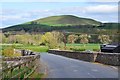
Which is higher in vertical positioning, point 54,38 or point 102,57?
point 54,38

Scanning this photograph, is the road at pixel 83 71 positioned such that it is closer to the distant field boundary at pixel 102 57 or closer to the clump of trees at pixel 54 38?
the distant field boundary at pixel 102 57

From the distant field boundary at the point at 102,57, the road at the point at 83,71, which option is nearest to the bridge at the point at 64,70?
the road at the point at 83,71

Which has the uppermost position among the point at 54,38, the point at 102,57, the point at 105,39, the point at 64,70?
the point at 54,38

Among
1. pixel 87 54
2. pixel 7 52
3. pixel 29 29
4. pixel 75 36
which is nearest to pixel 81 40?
pixel 75 36

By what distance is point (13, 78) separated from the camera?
1630 cm

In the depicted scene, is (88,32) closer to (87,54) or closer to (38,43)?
(38,43)

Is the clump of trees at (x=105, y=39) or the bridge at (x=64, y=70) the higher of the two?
the clump of trees at (x=105, y=39)

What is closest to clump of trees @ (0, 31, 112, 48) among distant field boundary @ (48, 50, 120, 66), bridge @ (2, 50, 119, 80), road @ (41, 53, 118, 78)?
distant field boundary @ (48, 50, 120, 66)

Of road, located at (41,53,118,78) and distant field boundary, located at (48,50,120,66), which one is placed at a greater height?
distant field boundary, located at (48,50,120,66)

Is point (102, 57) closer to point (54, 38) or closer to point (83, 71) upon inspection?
point (83, 71)

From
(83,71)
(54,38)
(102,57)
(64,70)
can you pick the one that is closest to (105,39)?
(54,38)

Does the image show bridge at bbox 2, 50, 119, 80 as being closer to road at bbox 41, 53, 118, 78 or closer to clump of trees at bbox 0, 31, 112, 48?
road at bbox 41, 53, 118, 78

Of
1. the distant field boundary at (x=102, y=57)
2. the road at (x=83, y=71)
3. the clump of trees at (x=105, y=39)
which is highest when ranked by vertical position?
the clump of trees at (x=105, y=39)

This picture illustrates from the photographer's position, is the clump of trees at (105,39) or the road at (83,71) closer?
the road at (83,71)
